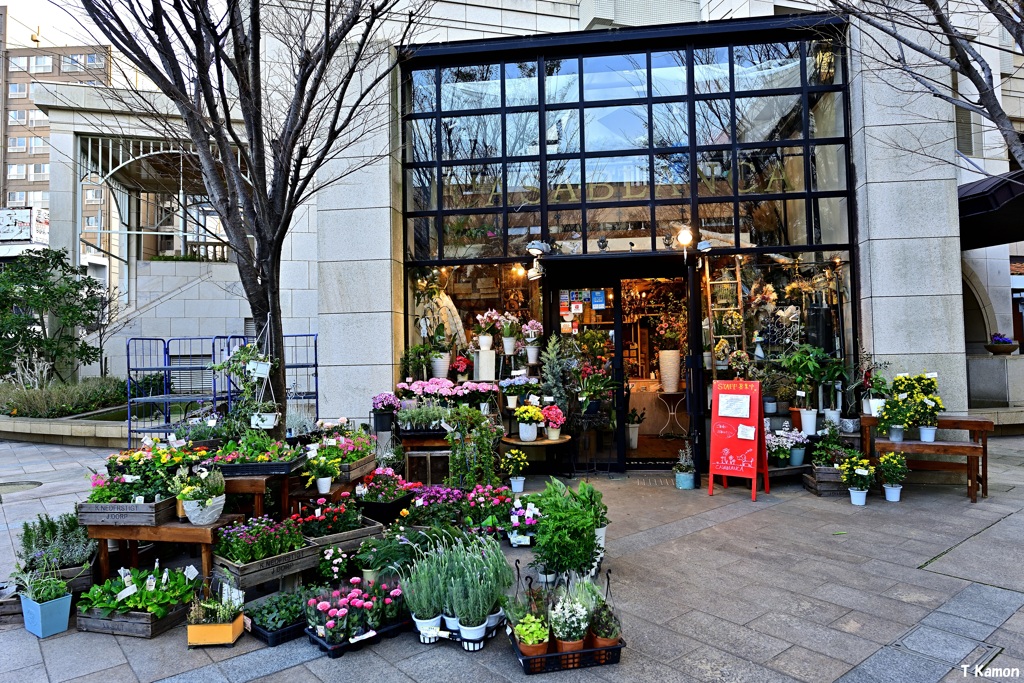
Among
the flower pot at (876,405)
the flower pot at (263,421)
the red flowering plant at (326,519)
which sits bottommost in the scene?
the red flowering plant at (326,519)

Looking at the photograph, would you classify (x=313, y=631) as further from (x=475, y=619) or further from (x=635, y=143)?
(x=635, y=143)

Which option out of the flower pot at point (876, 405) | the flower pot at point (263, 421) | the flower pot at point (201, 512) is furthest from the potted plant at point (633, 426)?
the flower pot at point (201, 512)

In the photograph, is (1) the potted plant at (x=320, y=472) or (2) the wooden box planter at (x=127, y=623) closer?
(2) the wooden box planter at (x=127, y=623)

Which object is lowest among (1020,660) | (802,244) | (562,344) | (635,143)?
(1020,660)

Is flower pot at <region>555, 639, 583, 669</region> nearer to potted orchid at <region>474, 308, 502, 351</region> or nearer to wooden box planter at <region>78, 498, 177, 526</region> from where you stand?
wooden box planter at <region>78, 498, 177, 526</region>

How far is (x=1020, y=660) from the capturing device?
3.46 m

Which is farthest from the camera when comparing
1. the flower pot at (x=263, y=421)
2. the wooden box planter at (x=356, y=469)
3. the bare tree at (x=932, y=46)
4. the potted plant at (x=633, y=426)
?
the potted plant at (x=633, y=426)

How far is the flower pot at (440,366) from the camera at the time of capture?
854 centimetres

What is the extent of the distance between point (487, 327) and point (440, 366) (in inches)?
35.0

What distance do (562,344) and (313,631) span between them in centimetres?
577

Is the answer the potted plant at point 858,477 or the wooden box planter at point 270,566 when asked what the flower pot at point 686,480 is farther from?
the wooden box planter at point 270,566

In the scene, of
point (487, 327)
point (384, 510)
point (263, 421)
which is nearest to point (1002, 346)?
point (487, 327)

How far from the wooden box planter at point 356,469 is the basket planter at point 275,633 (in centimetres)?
183

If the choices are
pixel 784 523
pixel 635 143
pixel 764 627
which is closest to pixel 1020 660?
pixel 764 627
